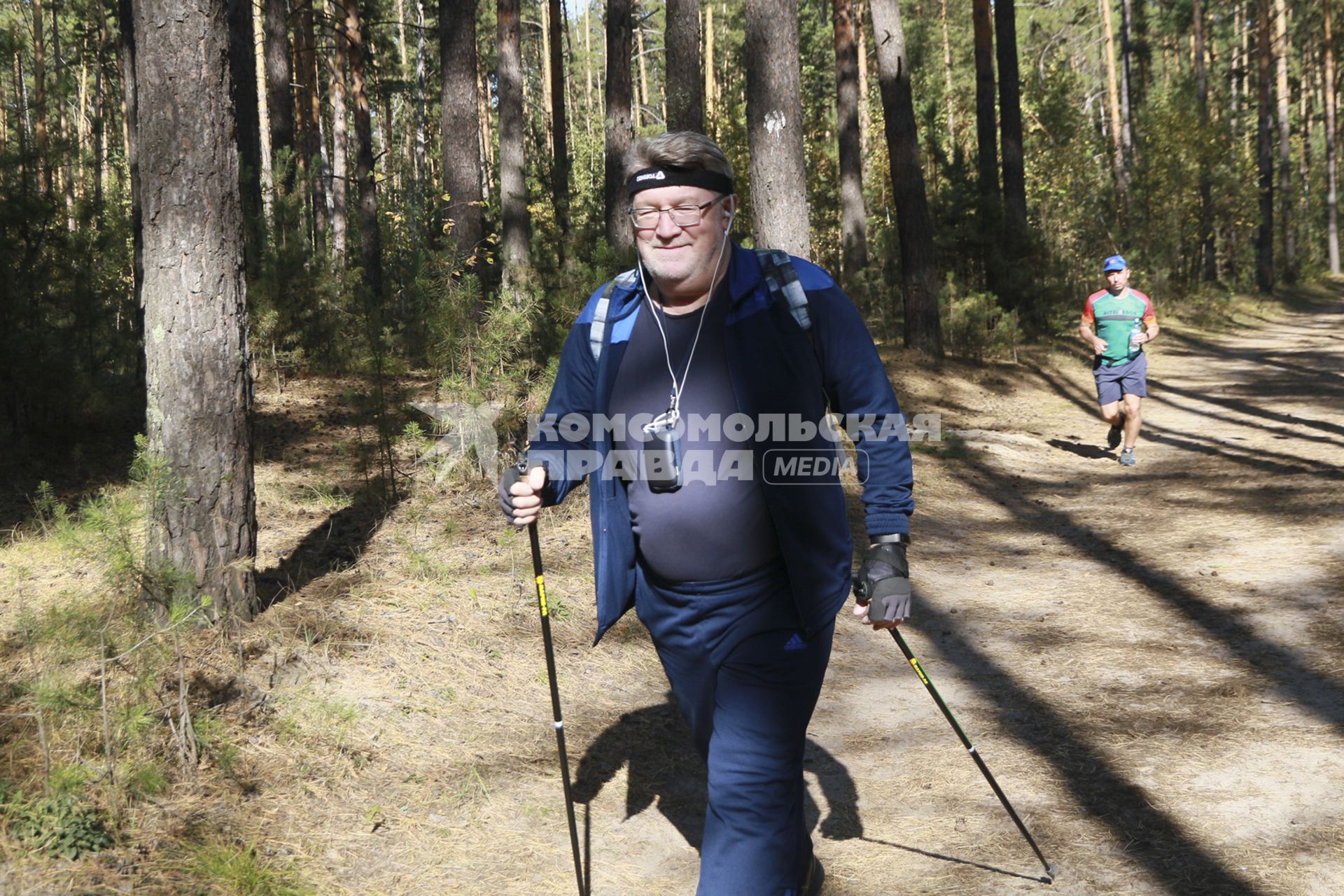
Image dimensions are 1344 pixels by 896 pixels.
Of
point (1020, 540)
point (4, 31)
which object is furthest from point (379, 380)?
point (1020, 540)

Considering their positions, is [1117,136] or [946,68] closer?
[1117,136]

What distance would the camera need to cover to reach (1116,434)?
37.6 feet

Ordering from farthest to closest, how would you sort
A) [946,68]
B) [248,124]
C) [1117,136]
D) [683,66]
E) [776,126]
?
1. [946,68]
2. [1117,136]
3. [248,124]
4. [683,66]
5. [776,126]

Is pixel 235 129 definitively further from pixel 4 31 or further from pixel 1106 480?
pixel 1106 480

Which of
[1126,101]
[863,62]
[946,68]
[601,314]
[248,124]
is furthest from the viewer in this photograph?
[946,68]

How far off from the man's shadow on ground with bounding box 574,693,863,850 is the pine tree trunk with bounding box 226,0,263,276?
685cm

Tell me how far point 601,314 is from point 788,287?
551 millimetres

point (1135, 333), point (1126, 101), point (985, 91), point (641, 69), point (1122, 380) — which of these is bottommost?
point (1122, 380)

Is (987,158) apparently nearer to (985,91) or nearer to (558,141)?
(985,91)

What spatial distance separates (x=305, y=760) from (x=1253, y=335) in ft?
80.2

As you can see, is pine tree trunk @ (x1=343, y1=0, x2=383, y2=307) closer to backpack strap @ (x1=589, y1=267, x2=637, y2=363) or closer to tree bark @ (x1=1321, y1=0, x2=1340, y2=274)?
backpack strap @ (x1=589, y1=267, x2=637, y2=363)

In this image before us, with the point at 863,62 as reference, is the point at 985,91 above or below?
below

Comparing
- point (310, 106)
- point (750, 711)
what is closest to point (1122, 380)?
point (750, 711)

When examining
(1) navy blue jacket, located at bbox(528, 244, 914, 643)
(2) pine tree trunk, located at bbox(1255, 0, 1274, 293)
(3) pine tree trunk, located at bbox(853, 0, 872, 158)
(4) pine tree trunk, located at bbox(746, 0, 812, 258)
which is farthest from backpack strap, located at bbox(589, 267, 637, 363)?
(2) pine tree trunk, located at bbox(1255, 0, 1274, 293)
